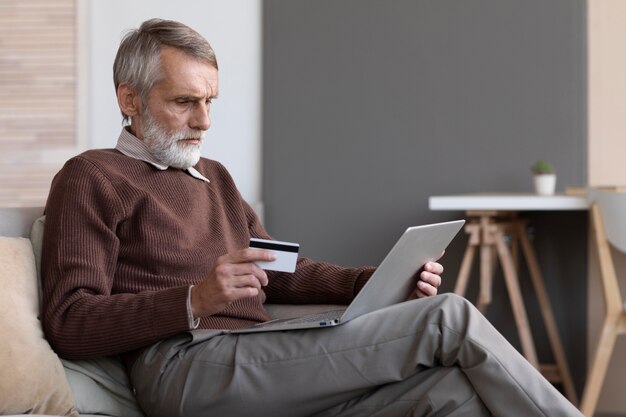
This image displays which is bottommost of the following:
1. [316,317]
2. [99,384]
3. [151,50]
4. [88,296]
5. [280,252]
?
[99,384]

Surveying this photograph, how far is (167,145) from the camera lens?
2.53m

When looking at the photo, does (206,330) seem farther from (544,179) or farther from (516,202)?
(544,179)

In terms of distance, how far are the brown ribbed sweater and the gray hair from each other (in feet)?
0.65

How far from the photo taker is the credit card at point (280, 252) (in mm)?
2016

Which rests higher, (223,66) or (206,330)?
(223,66)

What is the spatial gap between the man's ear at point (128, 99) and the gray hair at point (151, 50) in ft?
0.06

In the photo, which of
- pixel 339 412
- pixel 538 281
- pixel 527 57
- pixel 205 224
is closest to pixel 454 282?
pixel 538 281

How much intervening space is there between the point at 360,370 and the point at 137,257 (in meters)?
0.64

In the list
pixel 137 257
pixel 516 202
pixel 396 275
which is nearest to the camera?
pixel 396 275

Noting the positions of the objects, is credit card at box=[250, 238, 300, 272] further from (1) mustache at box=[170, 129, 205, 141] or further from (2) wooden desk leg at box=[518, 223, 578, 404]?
(2) wooden desk leg at box=[518, 223, 578, 404]

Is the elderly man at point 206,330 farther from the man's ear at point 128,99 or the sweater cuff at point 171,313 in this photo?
the man's ear at point 128,99

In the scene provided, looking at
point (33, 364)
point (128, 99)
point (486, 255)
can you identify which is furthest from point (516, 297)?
point (33, 364)

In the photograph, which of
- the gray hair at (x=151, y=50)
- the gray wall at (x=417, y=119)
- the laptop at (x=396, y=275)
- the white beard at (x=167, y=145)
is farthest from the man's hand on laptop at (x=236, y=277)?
the gray wall at (x=417, y=119)

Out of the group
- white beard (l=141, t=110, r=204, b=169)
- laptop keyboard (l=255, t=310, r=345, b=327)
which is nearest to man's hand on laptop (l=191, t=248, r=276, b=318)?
laptop keyboard (l=255, t=310, r=345, b=327)
